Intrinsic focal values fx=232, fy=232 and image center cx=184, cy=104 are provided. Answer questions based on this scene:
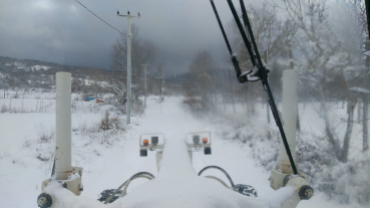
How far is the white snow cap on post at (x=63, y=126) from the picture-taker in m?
1.17

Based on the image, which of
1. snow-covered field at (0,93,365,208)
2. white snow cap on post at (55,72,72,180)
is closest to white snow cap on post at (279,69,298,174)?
snow-covered field at (0,93,365,208)

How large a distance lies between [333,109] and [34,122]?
3.62 m

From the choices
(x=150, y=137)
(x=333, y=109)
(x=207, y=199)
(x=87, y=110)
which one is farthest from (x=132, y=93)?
(x=333, y=109)

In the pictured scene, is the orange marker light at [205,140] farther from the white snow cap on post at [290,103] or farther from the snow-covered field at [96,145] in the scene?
the white snow cap on post at [290,103]

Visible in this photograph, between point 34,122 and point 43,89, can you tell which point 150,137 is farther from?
point 34,122

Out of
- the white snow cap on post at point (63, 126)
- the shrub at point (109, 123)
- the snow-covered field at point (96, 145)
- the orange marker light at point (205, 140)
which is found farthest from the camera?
the shrub at point (109, 123)

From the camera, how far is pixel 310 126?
10.6 feet

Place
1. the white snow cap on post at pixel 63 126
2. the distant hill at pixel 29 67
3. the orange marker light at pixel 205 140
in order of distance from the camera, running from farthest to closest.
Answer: the distant hill at pixel 29 67 → the orange marker light at pixel 205 140 → the white snow cap on post at pixel 63 126

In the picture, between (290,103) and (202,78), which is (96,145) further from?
(290,103)

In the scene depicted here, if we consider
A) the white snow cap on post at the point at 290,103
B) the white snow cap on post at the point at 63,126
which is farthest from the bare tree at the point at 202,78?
the white snow cap on post at the point at 63,126

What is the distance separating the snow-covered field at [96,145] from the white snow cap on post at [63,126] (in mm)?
321

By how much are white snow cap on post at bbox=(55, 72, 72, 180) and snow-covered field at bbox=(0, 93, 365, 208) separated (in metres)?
0.32

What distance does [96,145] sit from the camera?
238 cm

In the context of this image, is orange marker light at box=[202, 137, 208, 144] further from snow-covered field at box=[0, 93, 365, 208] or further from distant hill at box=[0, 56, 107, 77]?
distant hill at box=[0, 56, 107, 77]
